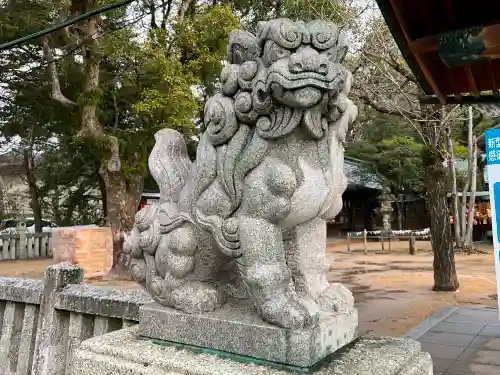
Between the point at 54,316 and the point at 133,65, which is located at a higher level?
the point at 133,65

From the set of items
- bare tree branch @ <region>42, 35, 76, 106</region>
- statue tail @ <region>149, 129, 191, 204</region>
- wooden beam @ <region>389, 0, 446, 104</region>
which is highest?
bare tree branch @ <region>42, 35, 76, 106</region>

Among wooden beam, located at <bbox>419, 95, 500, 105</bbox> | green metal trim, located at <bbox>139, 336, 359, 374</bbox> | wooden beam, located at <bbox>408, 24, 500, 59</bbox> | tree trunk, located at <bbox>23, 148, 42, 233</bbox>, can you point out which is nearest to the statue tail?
green metal trim, located at <bbox>139, 336, 359, 374</bbox>

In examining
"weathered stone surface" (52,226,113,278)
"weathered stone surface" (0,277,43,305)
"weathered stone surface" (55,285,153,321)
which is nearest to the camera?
"weathered stone surface" (55,285,153,321)

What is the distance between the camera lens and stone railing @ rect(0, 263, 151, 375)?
2.65 metres

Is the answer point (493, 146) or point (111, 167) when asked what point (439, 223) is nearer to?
point (493, 146)

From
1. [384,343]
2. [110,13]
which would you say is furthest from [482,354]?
[110,13]

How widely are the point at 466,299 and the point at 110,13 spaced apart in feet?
32.1

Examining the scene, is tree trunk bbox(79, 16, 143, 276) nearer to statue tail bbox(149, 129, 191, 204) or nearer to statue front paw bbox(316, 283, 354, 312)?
statue tail bbox(149, 129, 191, 204)

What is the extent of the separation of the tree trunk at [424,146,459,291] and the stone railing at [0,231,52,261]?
41.6ft

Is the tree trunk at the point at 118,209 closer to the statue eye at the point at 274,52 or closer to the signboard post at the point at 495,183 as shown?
the signboard post at the point at 495,183

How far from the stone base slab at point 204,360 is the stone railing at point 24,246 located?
1465cm

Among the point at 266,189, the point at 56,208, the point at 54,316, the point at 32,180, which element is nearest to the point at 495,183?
the point at 266,189

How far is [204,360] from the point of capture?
1.80 metres

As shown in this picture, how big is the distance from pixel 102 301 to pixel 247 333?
1190 millimetres
